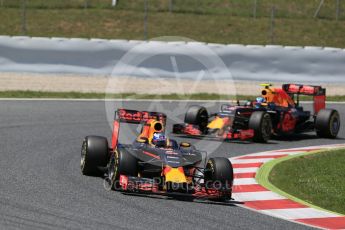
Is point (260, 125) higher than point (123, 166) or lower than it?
higher

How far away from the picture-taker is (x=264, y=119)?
17719mm

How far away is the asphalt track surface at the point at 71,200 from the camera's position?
9523 millimetres

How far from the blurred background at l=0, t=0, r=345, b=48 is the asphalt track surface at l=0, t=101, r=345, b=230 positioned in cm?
1401

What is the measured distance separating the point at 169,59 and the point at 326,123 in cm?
778

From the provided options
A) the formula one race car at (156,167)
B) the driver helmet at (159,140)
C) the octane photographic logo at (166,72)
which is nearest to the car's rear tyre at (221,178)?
the formula one race car at (156,167)

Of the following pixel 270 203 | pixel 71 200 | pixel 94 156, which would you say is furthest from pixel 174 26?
pixel 71 200

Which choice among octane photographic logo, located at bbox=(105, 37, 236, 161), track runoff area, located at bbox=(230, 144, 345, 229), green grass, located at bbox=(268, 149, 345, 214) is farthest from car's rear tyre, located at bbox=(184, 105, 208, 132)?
octane photographic logo, located at bbox=(105, 37, 236, 161)

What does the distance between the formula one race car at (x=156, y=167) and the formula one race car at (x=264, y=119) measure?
5.12m

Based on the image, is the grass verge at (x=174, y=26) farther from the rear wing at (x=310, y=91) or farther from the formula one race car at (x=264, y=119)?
the formula one race car at (x=264, y=119)

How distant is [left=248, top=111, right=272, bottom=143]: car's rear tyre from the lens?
17.5m

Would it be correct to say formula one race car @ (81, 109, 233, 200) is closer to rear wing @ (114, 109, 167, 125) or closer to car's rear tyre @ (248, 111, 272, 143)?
rear wing @ (114, 109, 167, 125)

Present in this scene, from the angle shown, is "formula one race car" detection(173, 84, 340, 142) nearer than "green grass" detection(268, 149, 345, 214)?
No

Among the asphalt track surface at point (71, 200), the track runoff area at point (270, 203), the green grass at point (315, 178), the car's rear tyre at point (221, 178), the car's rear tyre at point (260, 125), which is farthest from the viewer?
the car's rear tyre at point (260, 125)

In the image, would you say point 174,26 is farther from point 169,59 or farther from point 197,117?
point 197,117
